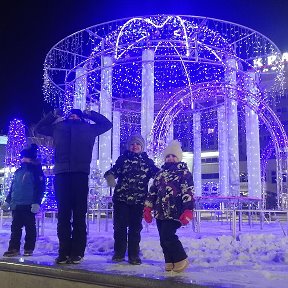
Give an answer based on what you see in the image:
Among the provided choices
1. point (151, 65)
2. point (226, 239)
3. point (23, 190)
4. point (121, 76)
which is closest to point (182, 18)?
point (151, 65)

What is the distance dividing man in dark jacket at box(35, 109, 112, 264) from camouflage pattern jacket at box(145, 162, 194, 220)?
3.37 feet

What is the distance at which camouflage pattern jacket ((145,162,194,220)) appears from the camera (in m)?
5.00

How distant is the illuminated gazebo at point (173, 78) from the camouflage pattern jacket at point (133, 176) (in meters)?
Answer: 8.03

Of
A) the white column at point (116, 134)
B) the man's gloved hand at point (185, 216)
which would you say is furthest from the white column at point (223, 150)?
the man's gloved hand at point (185, 216)

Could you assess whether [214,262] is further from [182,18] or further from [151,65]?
[151,65]

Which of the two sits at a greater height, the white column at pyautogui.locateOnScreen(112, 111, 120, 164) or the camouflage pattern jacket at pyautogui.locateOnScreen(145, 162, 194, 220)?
the white column at pyautogui.locateOnScreen(112, 111, 120, 164)

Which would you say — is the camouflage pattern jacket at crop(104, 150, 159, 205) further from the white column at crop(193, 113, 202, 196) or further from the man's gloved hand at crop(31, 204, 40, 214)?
the white column at crop(193, 113, 202, 196)

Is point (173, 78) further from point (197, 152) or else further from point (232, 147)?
point (232, 147)

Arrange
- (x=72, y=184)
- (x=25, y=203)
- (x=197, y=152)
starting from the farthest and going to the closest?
(x=197, y=152) → (x=25, y=203) → (x=72, y=184)

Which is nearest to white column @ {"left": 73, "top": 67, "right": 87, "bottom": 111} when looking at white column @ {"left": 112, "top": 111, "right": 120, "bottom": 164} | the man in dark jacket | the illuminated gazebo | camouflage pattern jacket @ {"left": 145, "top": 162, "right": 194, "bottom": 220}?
the illuminated gazebo

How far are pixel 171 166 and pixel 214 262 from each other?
1589mm

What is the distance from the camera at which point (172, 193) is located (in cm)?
504

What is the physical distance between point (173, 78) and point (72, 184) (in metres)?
17.7

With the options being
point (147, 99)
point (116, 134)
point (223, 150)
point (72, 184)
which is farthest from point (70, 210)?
point (116, 134)
